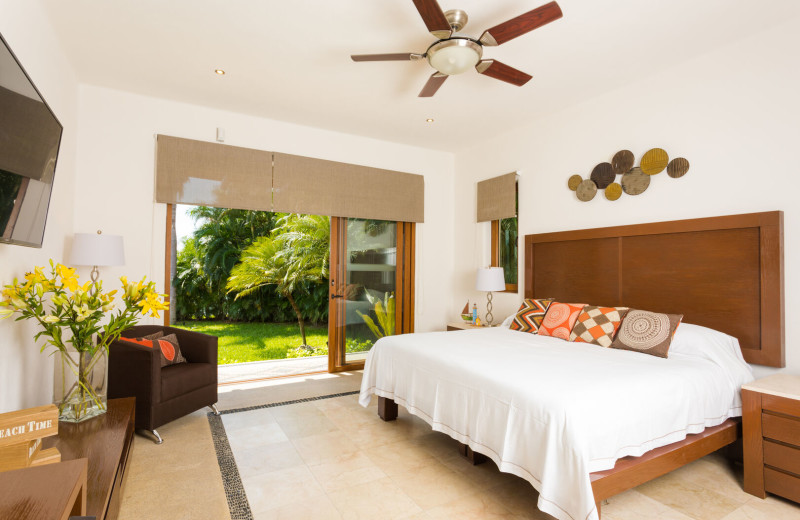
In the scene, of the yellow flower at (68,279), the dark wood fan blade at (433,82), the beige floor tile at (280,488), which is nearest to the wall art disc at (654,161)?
the dark wood fan blade at (433,82)

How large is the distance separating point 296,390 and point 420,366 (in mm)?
1843

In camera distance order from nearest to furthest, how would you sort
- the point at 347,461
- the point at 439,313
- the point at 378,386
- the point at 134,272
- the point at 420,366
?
the point at 347,461 → the point at 420,366 → the point at 378,386 → the point at 134,272 → the point at 439,313

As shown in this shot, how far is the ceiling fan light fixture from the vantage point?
2.38 meters

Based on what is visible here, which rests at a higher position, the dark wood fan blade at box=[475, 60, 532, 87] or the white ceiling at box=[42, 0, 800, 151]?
the white ceiling at box=[42, 0, 800, 151]

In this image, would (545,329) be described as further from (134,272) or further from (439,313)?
(134,272)

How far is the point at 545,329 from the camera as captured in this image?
335 cm

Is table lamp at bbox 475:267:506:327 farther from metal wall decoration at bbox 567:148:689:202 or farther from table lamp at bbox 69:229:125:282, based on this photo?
table lamp at bbox 69:229:125:282

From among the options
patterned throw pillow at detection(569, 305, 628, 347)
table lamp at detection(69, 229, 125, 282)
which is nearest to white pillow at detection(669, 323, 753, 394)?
patterned throw pillow at detection(569, 305, 628, 347)

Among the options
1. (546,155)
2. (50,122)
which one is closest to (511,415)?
(50,122)

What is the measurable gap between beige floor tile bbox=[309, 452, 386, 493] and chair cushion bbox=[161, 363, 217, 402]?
1.16 m

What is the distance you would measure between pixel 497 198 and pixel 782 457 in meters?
3.24

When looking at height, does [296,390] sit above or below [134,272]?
below

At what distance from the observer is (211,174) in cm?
392

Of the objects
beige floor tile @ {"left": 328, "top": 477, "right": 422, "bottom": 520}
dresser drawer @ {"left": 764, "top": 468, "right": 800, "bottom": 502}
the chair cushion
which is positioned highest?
the chair cushion
